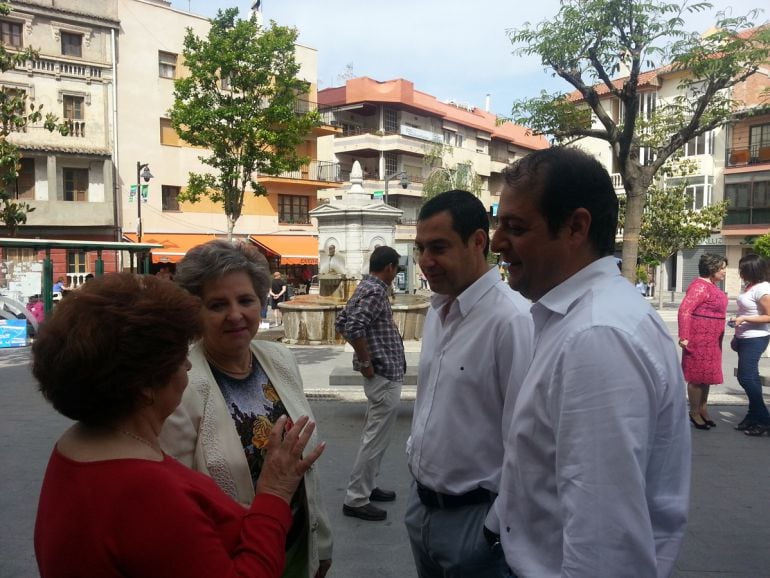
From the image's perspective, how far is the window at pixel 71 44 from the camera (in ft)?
92.2

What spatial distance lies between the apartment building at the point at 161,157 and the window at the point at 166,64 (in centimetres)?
5

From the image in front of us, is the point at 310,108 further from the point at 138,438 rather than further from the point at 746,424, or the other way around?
the point at 138,438

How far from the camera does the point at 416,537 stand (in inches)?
101

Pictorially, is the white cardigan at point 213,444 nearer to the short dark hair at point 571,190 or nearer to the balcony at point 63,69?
the short dark hair at point 571,190

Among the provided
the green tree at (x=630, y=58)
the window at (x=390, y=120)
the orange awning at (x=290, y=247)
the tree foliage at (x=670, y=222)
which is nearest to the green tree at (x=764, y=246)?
the tree foliage at (x=670, y=222)

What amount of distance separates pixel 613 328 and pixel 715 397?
319 inches

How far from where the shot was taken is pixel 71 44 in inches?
1116

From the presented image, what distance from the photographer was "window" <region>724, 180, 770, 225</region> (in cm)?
3566

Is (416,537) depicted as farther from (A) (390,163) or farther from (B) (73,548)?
(A) (390,163)

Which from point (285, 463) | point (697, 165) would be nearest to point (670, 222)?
point (697, 165)

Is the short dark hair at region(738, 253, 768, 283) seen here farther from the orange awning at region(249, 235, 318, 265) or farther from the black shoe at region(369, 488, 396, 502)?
the orange awning at region(249, 235, 318, 265)

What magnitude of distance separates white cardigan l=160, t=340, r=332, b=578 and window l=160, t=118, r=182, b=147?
3099 cm

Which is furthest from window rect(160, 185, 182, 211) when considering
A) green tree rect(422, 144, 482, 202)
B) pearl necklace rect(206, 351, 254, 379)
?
pearl necklace rect(206, 351, 254, 379)

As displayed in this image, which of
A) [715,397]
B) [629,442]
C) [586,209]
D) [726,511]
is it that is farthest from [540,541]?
[715,397]
